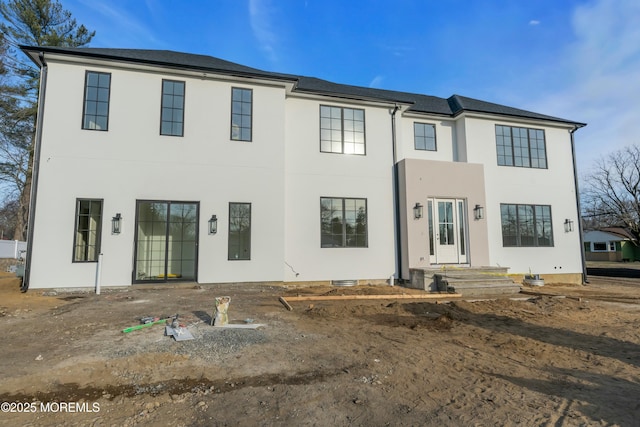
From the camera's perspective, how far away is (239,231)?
9688mm

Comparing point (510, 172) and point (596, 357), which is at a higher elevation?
point (510, 172)

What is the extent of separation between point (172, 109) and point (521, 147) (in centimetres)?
1252

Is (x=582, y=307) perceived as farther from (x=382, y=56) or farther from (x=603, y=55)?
(x=382, y=56)

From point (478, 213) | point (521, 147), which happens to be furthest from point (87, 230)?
point (521, 147)

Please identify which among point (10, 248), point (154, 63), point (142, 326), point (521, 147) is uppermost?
point (154, 63)

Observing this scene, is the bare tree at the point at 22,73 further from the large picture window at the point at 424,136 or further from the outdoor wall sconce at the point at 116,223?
the large picture window at the point at 424,136

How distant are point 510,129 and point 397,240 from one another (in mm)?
6563

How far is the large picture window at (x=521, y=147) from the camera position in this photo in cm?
A: 1266

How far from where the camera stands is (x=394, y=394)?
9.82ft

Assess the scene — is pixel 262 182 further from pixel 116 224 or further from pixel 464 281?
pixel 464 281

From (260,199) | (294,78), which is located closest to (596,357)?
(260,199)

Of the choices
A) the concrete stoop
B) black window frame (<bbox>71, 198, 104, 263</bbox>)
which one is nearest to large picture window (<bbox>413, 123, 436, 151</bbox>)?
the concrete stoop

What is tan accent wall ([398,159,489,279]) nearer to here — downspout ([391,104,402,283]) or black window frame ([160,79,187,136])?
downspout ([391,104,402,283])

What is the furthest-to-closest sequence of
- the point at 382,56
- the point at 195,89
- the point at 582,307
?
1. the point at 382,56
2. the point at 195,89
3. the point at 582,307
